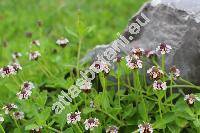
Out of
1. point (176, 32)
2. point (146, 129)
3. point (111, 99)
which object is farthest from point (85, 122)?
point (176, 32)

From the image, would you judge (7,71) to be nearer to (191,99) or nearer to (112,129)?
(112,129)

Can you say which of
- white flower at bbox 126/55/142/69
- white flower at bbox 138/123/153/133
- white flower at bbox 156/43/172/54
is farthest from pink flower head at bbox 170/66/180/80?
white flower at bbox 138/123/153/133

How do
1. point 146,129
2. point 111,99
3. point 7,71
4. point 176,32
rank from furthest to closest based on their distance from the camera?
1. point 176,32
2. point 111,99
3. point 7,71
4. point 146,129

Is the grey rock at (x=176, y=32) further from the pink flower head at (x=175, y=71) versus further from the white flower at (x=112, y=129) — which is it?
the white flower at (x=112, y=129)

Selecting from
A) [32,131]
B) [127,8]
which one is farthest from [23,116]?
[127,8]

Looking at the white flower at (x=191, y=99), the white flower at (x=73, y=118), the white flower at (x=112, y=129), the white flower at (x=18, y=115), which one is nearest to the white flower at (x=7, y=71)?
the white flower at (x=18, y=115)

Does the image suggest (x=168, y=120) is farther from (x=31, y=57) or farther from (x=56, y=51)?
(x=56, y=51)

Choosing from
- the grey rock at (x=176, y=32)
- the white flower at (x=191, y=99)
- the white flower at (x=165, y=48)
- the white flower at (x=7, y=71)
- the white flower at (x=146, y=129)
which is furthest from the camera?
the grey rock at (x=176, y=32)

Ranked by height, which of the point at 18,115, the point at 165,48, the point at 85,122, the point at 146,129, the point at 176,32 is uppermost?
the point at 176,32

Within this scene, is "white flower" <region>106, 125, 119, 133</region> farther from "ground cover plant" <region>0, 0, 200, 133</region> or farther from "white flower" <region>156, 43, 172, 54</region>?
"white flower" <region>156, 43, 172, 54</region>
